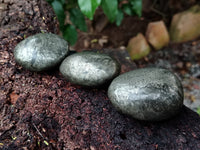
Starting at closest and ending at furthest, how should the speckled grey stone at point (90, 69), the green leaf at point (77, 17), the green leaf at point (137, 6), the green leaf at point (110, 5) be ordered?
the speckled grey stone at point (90, 69)
the green leaf at point (110, 5)
the green leaf at point (77, 17)
the green leaf at point (137, 6)

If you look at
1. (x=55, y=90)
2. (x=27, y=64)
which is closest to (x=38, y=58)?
(x=27, y=64)

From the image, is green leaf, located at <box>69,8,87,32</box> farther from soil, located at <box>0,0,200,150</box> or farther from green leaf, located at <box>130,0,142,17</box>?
green leaf, located at <box>130,0,142,17</box>

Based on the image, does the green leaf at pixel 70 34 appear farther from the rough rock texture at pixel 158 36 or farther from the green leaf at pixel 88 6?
the rough rock texture at pixel 158 36

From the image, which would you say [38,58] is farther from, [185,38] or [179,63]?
[185,38]

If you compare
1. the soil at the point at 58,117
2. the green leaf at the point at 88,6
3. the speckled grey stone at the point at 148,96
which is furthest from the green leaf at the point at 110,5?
the speckled grey stone at the point at 148,96

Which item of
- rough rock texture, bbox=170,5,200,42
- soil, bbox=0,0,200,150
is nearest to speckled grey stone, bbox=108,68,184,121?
soil, bbox=0,0,200,150

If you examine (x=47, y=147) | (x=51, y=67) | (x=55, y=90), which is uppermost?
(x=51, y=67)
